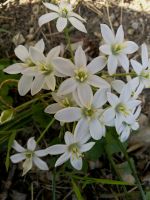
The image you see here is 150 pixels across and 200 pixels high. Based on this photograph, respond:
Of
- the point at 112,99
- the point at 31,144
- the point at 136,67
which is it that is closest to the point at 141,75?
the point at 136,67

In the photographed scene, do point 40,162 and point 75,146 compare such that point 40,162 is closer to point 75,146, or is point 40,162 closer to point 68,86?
point 75,146

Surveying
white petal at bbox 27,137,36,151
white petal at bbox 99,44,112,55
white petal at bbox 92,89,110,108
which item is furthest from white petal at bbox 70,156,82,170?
white petal at bbox 99,44,112,55

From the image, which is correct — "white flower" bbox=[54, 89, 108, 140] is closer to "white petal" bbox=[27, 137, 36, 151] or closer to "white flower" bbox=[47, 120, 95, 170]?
"white flower" bbox=[47, 120, 95, 170]

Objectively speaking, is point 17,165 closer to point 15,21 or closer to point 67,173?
point 67,173

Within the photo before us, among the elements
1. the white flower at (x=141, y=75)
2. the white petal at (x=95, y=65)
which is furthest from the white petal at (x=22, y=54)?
the white flower at (x=141, y=75)

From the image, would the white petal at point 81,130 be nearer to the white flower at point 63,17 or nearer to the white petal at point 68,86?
the white petal at point 68,86
